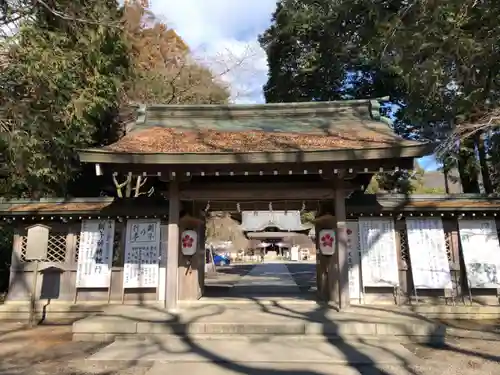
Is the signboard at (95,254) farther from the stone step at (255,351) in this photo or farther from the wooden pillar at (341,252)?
the wooden pillar at (341,252)

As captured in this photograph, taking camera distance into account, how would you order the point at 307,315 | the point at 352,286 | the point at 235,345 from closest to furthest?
1. the point at 235,345
2. the point at 307,315
3. the point at 352,286

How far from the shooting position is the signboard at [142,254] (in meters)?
9.06

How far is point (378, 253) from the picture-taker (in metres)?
9.00

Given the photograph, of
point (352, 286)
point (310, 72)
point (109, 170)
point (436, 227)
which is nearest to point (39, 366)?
point (109, 170)

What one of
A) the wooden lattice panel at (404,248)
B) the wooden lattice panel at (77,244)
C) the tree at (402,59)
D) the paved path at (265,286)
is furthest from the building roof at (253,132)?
the paved path at (265,286)

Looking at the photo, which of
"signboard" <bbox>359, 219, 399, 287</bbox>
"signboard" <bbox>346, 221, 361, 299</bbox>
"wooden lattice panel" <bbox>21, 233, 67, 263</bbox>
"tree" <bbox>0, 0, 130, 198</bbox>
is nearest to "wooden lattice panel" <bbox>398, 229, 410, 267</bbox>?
"signboard" <bbox>359, 219, 399, 287</bbox>

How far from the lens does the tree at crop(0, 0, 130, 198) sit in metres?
8.56

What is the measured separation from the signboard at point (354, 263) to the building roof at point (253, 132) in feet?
7.94

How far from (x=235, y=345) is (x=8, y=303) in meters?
6.25

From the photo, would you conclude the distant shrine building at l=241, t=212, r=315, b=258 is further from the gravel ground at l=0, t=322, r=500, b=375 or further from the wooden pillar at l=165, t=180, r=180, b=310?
the gravel ground at l=0, t=322, r=500, b=375

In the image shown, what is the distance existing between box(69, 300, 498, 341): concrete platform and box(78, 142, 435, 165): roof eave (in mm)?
2836

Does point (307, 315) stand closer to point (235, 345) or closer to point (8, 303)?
point (235, 345)

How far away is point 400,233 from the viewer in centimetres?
929

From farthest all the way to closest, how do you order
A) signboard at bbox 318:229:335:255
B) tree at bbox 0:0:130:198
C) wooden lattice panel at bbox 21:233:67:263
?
wooden lattice panel at bbox 21:233:67:263 → tree at bbox 0:0:130:198 → signboard at bbox 318:229:335:255
